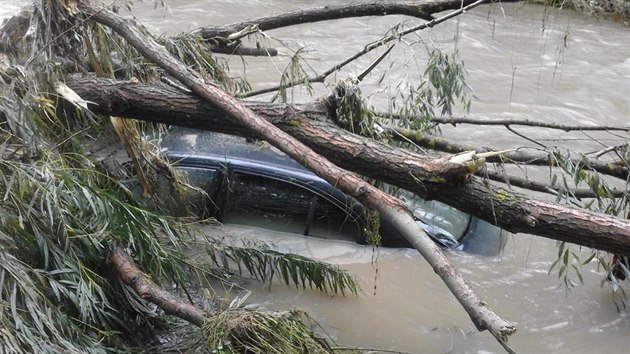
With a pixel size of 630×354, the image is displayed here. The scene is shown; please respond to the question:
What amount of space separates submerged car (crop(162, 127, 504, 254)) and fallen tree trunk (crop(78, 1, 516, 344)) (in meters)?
1.10

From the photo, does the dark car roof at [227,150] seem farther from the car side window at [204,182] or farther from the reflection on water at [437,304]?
the reflection on water at [437,304]

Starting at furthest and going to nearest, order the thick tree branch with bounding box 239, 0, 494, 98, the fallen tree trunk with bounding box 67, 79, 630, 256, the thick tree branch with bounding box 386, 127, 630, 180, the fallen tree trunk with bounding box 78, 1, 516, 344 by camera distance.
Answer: the thick tree branch with bounding box 239, 0, 494, 98 → the thick tree branch with bounding box 386, 127, 630, 180 → the fallen tree trunk with bounding box 67, 79, 630, 256 → the fallen tree trunk with bounding box 78, 1, 516, 344

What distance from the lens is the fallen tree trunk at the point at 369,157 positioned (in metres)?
4.08

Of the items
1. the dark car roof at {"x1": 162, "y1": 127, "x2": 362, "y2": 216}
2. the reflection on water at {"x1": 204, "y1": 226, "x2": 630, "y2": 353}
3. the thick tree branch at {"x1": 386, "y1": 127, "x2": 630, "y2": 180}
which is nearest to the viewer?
the thick tree branch at {"x1": 386, "y1": 127, "x2": 630, "y2": 180}

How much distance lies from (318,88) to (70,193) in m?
7.02

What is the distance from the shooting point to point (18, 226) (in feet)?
13.2

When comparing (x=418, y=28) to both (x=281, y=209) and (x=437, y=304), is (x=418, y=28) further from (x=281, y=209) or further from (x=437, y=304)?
(x=437, y=304)

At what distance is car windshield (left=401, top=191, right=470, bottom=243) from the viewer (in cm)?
619

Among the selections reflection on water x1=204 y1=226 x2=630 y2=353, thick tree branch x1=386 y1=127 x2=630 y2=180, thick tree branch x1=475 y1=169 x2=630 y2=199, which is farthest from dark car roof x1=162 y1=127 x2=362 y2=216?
thick tree branch x1=475 y1=169 x2=630 y2=199

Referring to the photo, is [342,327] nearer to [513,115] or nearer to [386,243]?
[386,243]

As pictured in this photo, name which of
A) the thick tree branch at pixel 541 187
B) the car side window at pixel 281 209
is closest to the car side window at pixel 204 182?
the car side window at pixel 281 209

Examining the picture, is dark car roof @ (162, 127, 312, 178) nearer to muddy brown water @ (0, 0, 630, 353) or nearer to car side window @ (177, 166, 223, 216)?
car side window @ (177, 166, 223, 216)

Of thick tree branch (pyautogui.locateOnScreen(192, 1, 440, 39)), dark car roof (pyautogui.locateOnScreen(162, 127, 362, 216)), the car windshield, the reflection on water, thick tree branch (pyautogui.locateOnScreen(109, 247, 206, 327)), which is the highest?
thick tree branch (pyautogui.locateOnScreen(192, 1, 440, 39))

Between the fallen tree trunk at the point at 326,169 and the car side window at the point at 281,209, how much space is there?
126 cm
